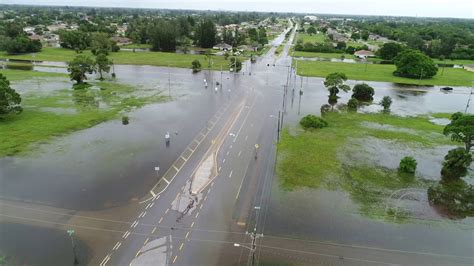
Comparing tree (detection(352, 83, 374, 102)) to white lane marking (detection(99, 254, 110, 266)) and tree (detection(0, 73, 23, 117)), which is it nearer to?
white lane marking (detection(99, 254, 110, 266))

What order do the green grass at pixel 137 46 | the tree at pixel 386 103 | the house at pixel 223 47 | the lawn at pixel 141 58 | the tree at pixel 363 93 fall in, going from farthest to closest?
the green grass at pixel 137 46, the house at pixel 223 47, the lawn at pixel 141 58, the tree at pixel 363 93, the tree at pixel 386 103

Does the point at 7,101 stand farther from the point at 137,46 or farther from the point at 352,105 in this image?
the point at 137,46

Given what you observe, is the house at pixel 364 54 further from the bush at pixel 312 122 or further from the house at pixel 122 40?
the house at pixel 122 40

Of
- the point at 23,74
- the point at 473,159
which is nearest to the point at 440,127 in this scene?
the point at 473,159

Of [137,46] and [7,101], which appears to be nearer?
[7,101]

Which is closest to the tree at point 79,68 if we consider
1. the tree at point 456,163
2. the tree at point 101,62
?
the tree at point 101,62

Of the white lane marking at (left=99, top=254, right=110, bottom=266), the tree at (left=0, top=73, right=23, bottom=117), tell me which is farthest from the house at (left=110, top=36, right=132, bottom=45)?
the white lane marking at (left=99, top=254, right=110, bottom=266)

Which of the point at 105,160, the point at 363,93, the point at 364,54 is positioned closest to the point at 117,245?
the point at 105,160
